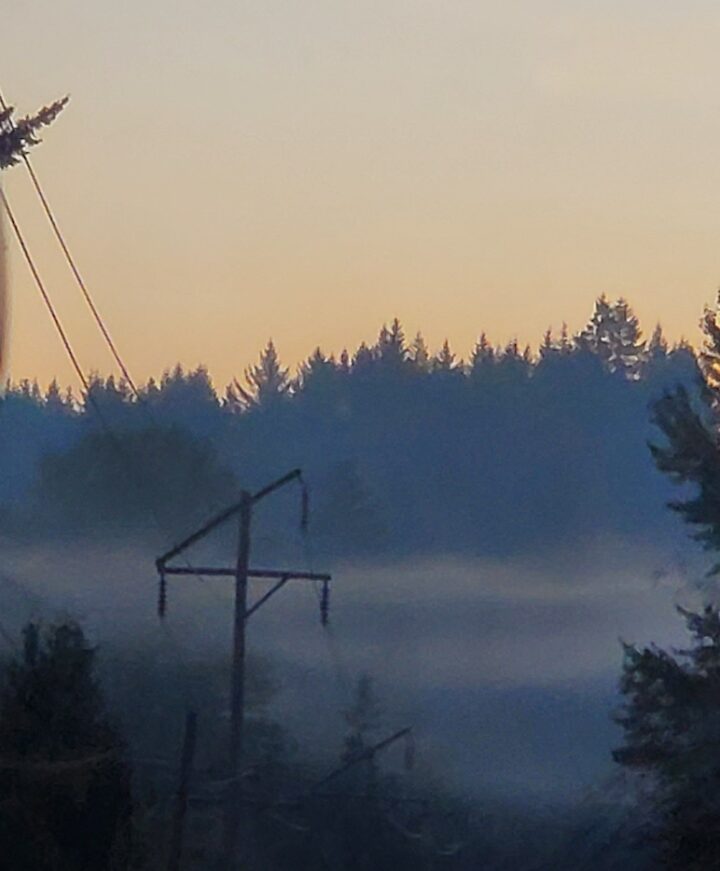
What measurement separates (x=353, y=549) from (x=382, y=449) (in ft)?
30.8

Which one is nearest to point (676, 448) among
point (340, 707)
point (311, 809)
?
point (311, 809)

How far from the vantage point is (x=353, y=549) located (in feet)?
A: 314

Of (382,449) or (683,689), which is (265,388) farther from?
(683,689)

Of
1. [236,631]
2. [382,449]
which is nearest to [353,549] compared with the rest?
[382,449]

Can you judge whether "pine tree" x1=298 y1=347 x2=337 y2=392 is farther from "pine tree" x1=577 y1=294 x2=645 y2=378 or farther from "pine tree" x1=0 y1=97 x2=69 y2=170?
"pine tree" x1=0 y1=97 x2=69 y2=170

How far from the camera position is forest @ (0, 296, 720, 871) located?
30578mm

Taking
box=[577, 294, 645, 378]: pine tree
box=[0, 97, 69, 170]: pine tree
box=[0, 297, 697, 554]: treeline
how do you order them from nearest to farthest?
box=[0, 97, 69, 170]: pine tree, box=[0, 297, 697, 554]: treeline, box=[577, 294, 645, 378]: pine tree

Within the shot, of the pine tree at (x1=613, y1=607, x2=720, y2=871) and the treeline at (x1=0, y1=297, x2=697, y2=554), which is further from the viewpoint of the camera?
the treeline at (x1=0, y1=297, x2=697, y2=554)

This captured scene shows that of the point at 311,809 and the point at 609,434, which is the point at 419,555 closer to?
the point at 609,434

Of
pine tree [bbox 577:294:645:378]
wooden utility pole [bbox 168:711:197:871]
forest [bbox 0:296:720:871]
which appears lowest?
wooden utility pole [bbox 168:711:197:871]

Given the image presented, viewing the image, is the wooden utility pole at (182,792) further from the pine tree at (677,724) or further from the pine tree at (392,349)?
the pine tree at (392,349)

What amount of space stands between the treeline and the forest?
127mm

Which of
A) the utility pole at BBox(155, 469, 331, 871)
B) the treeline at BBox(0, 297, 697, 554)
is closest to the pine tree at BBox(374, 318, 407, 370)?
the treeline at BBox(0, 297, 697, 554)

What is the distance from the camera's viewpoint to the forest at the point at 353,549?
1204 inches
